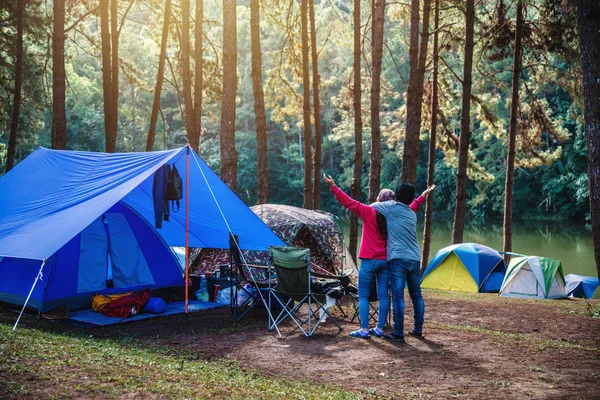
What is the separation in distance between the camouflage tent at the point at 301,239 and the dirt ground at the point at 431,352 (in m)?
2.14

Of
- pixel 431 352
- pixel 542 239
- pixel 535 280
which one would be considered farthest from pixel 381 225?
pixel 542 239

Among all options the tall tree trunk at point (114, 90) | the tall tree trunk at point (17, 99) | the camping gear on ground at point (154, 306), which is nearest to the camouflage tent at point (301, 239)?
the camping gear on ground at point (154, 306)

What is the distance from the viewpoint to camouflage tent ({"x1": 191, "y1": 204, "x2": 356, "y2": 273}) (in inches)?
395

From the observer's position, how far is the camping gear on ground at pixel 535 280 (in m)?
11.5

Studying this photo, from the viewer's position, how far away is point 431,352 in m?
5.63

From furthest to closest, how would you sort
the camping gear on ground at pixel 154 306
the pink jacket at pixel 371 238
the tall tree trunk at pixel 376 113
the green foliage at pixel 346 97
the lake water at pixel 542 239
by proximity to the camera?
the lake water at pixel 542 239 < the green foliage at pixel 346 97 < the tall tree trunk at pixel 376 113 < the camping gear on ground at pixel 154 306 < the pink jacket at pixel 371 238

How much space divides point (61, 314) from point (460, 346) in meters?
4.37

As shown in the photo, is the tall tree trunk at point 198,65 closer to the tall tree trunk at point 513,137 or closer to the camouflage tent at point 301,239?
the camouflage tent at point 301,239

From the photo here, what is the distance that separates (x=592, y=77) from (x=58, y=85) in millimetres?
8233

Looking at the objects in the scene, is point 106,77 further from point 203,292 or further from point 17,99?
point 203,292

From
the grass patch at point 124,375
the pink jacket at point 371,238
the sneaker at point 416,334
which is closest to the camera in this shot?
the grass patch at point 124,375

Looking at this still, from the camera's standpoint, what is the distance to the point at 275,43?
47.8 m

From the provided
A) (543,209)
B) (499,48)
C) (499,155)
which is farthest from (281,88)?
(543,209)

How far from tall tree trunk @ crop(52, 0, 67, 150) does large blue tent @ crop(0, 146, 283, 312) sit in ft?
5.92
